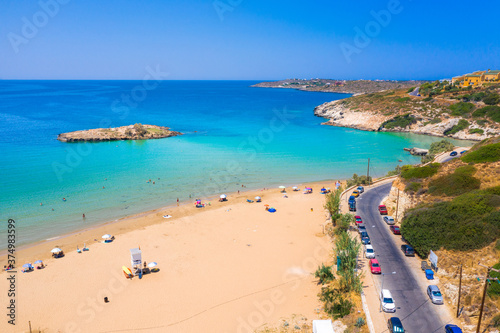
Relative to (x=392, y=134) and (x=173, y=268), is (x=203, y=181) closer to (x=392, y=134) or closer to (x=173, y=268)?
(x=173, y=268)

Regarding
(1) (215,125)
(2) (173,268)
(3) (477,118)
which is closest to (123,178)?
(2) (173,268)

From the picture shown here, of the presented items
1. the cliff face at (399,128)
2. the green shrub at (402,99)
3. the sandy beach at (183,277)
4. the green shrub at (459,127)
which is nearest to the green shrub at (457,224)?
the sandy beach at (183,277)

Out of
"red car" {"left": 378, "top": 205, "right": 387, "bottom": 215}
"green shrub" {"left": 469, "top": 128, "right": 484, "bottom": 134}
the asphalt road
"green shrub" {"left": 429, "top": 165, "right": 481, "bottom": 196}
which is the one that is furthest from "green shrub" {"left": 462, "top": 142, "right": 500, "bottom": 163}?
"green shrub" {"left": 469, "top": 128, "right": 484, "bottom": 134}

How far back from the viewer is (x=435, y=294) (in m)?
20.1

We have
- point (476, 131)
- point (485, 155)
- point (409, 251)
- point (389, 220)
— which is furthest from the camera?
point (476, 131)

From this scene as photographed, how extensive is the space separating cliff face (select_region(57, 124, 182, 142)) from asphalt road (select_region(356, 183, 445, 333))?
64655 millimetres

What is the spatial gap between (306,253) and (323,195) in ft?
55.0

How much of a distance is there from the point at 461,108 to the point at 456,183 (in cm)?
7005

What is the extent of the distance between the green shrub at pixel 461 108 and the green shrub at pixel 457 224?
70.0 metres

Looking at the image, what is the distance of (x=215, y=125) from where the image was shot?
104m

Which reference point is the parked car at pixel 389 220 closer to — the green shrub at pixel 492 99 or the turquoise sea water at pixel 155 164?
the turquoise sea water at pixel 155 164

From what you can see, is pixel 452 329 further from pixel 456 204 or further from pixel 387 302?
pixel 456 204

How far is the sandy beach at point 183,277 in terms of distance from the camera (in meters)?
20.8

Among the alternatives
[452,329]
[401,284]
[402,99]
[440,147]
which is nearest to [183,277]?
[401,284]
